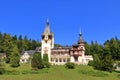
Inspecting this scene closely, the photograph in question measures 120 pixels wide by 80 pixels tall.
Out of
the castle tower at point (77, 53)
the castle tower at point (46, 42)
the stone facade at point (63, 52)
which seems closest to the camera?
the castle tower at point (77, 53)

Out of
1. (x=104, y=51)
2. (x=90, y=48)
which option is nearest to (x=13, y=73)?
(x=104, y=51)

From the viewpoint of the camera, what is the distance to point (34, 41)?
140 meters

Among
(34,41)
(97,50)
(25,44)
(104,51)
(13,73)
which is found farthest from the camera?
(34,41)

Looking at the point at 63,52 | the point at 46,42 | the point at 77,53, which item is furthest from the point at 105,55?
the point at 46,42

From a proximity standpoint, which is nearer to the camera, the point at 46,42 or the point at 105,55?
the point at 105,55

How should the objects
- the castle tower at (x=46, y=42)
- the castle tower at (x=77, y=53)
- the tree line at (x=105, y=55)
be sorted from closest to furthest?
1. the tree line at (x=105, y=55)
2. the castle tower at (x=77, y=53)
3. the castle tower at (x=46, y=42)

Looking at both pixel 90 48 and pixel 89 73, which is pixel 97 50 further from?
pixel 89 73

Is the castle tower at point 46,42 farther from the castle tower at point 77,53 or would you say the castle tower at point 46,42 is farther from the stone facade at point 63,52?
the castle tower at point 77,53

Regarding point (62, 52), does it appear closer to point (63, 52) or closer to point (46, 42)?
point (63, 52)

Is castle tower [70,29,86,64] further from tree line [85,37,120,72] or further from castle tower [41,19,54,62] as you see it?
castle tower [41,19,54,62]

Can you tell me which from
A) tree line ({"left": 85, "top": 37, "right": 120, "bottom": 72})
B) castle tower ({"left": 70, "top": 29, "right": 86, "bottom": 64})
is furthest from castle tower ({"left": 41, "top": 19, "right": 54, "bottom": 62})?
tree line ({"left": 85, "top": 37, "right": 120, "bottom": 72})

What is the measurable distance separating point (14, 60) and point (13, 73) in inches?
579

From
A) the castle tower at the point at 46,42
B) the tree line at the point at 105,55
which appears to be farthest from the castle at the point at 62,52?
the tree line at the point at 105,55

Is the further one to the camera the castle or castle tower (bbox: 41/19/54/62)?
castle tower (bbox: 41/19/54/62)
